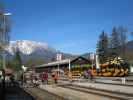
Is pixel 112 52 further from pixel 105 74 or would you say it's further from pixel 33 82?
pixel 33 82

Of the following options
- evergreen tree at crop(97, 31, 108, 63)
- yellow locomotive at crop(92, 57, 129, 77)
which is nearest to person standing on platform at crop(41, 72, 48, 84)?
yellow locomotive at crop(92, 57, 129, 77)

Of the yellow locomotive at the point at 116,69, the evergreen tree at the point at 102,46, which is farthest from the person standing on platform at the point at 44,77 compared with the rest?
the evergreen tree at the point at 102,46

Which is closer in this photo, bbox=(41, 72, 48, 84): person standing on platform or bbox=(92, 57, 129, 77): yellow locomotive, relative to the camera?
bbox=(41, 72, 48, 84): person standing on platform

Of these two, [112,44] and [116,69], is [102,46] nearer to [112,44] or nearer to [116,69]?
[112,44]

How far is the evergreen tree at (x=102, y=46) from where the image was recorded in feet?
471

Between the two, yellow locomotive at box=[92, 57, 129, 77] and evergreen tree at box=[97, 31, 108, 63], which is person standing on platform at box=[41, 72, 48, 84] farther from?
evergreen tree at box=[97, 31, 108, 63]

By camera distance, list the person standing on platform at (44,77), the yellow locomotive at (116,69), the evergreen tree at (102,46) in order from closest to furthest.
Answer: the person standing on platform at (44,77)
the yellow locomotive at (116,69)
the evergreen tree at (102,46)

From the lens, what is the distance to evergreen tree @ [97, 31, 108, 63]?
471 feet

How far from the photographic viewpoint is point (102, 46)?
152250 mm

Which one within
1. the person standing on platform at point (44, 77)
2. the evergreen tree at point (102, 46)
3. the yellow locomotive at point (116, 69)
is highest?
the evergreen tree at point (102, 46)

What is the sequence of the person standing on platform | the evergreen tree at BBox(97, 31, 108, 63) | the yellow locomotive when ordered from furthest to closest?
1. the evergreen tree at BBox(97, 31, 108, 63)
2. the yellow locomotive
3. the person standing on platform

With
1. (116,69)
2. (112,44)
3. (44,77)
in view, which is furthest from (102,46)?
(44,77)

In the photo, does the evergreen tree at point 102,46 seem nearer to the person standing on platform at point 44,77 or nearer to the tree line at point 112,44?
the tree line at point 112,44

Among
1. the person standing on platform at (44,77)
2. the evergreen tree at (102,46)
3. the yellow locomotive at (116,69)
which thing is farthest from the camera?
the evergreen tree at (102,46)
